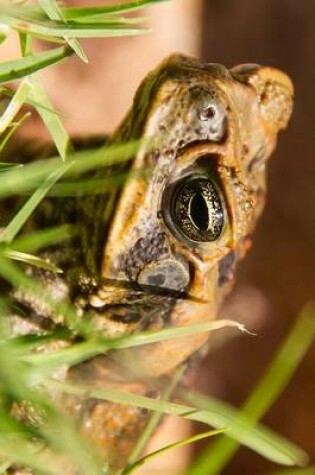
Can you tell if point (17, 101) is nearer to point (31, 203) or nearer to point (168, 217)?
point (31, 203)

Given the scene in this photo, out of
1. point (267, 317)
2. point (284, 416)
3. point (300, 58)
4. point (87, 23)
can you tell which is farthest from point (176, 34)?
point (87, 23)

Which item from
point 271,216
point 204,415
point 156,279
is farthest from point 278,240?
point 204,415

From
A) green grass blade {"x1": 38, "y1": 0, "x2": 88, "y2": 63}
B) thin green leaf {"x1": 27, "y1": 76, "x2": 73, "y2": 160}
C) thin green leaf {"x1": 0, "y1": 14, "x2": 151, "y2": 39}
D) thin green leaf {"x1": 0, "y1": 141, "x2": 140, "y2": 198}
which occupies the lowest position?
thin green leaf {"x1": 0, "y1": 141, "x2": 140, "y2": 198}

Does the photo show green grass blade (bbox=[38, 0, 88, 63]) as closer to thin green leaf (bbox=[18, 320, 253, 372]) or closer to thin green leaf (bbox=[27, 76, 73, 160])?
thin green leaf (bbox=[27, 76, 73, 160])

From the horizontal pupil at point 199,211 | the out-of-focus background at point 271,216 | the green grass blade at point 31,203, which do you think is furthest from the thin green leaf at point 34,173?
the out-of-focus background at point 271,216

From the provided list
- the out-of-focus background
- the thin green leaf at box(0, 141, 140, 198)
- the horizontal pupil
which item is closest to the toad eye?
the horizontal pupil

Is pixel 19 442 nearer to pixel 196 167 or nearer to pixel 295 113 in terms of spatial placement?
pixel 196 167

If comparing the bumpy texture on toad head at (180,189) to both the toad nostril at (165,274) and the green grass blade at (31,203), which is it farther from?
the green grass blade at (31,203)
